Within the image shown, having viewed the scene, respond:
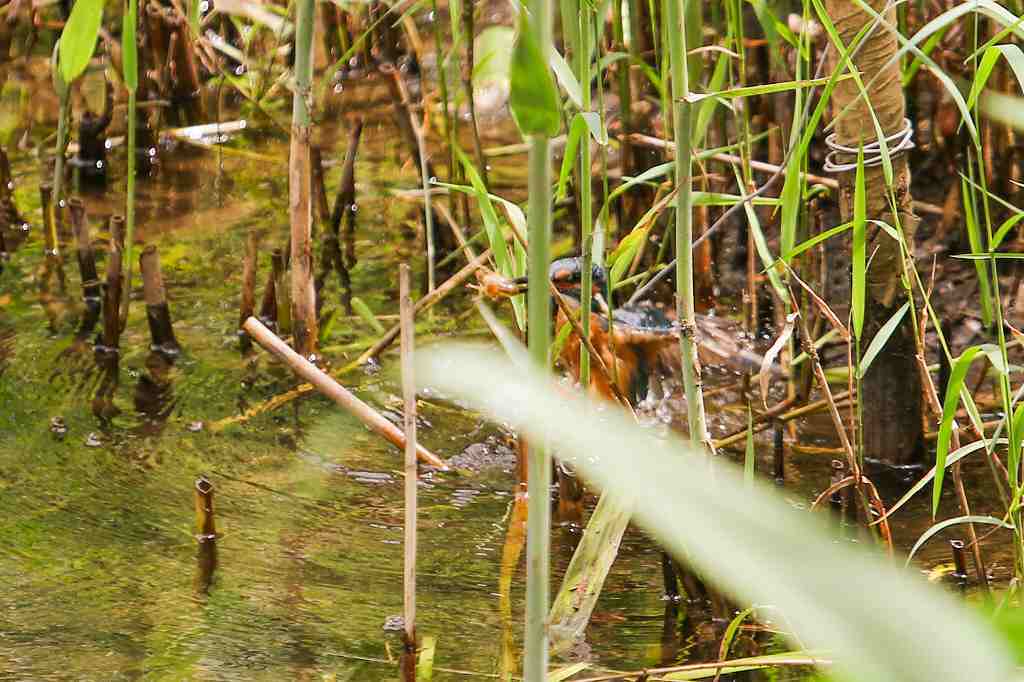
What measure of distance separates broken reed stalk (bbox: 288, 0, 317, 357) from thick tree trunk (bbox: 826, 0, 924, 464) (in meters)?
0.83

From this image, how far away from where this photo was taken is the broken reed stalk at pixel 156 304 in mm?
2506

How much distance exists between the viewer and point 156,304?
8.35ft

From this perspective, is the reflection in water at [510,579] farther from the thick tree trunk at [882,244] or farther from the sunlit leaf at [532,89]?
the sunlit leaf at [532,89]

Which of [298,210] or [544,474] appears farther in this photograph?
[298,210]

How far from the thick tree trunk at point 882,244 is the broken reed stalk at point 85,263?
159cm

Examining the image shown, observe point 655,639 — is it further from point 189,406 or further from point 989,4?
point 189,406

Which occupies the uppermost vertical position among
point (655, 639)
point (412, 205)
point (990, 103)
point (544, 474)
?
point (990, 103)

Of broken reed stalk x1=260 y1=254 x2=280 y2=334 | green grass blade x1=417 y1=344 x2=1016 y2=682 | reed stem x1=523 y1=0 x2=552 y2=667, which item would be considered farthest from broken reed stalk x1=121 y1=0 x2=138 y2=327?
green grass blade x1=417 y1=344 x2=1016 y2=682

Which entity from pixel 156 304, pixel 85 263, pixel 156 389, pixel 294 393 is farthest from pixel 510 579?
pixel 85 263

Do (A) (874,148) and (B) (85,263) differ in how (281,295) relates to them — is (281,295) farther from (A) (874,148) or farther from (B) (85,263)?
(A) (874,148)

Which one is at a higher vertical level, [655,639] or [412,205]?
[412,205]

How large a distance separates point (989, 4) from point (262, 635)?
3.56 ft

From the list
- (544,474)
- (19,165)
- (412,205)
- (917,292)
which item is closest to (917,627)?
(544,474)

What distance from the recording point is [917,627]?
0.18m
